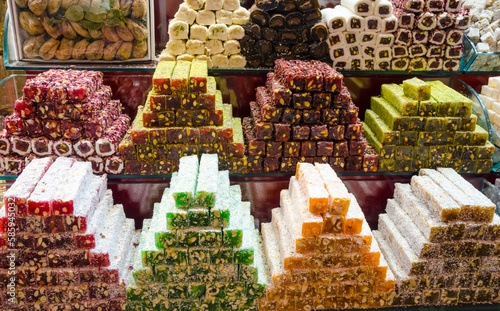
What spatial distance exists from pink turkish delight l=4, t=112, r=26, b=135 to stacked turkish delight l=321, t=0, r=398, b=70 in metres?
2.33

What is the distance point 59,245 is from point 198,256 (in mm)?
770

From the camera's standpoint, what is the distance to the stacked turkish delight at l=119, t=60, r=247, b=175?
286cm

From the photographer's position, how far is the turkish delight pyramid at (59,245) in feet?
7.51

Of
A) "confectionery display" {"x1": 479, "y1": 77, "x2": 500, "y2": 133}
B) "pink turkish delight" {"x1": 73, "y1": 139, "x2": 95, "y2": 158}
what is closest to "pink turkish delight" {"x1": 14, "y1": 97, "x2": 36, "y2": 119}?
"pink turkish delight" {"x1": 73, "y1": 139, "x2": 95, "y2": 158}

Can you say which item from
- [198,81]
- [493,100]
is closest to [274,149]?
[198,81]

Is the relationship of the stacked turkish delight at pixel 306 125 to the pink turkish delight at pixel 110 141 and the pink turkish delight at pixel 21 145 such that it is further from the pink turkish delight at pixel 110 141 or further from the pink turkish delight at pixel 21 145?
the pink turkish delight at pixel 21 145

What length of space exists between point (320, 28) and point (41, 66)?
7.08ft

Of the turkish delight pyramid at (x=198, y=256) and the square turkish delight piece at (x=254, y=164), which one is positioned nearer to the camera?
the turkish delight pyramid at (x=198, y=256)

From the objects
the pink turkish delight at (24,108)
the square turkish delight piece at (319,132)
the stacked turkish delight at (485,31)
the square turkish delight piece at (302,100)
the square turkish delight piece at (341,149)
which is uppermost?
the stacked turkish delight at (485,31)

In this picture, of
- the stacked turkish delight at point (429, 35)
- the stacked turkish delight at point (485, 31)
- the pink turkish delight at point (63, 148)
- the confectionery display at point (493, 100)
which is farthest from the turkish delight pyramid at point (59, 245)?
the stacked turkish delight at point (485, 31)

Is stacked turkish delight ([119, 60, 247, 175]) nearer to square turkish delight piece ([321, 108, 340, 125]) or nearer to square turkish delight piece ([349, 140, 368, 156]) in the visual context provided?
square turkish delight piece ([321, 108, 340, 125])

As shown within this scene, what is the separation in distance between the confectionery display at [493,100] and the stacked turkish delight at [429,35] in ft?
1.01

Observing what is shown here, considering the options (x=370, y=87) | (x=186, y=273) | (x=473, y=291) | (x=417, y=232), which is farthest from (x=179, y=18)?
(x=473, y=291)

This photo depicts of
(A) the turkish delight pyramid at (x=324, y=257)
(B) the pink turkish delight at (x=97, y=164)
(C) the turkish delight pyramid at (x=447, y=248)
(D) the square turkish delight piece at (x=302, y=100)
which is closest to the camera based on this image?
(A) the turkish delight pyramid at (x=324, y=257)
